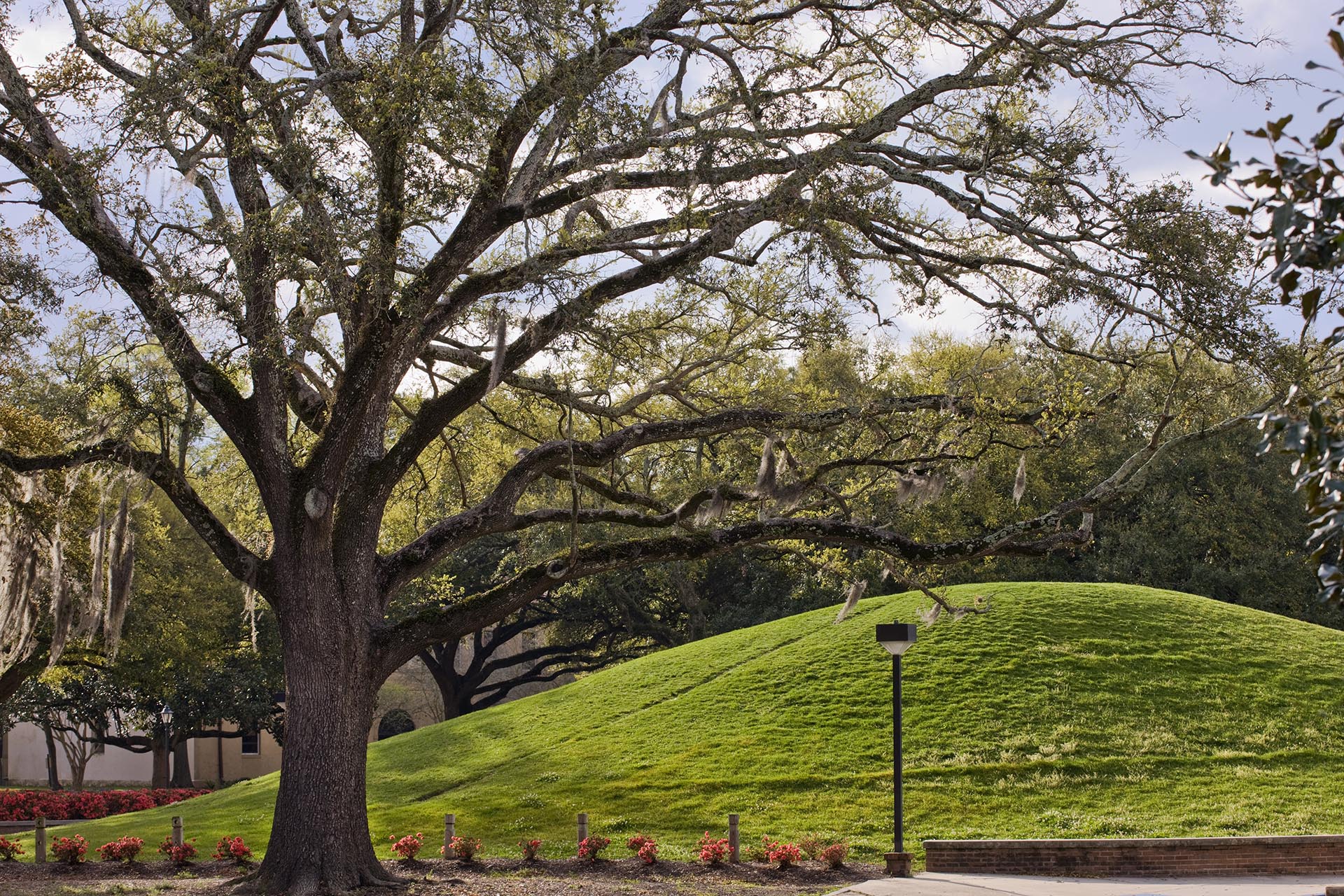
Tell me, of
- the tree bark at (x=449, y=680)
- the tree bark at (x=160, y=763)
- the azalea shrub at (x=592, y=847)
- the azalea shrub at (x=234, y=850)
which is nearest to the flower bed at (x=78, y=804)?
the tree bark at (x=160, y=763)

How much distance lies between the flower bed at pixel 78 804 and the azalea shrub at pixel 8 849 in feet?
32.9

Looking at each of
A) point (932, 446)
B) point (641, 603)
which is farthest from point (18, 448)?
point (641, 603)

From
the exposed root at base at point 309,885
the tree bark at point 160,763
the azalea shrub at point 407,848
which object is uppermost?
the exposed root at base at point 309,885

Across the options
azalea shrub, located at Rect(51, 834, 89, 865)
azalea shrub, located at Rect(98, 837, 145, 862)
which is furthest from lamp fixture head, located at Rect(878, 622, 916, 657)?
azalea shrub, located at Rect(51, 834, 89, 865)

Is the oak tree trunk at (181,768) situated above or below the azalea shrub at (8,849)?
below

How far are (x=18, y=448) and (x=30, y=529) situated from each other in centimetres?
464

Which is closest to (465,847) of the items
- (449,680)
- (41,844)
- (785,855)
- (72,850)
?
(785,855)

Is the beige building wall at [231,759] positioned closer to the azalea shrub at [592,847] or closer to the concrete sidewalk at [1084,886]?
the azalea shrub at [592,847]

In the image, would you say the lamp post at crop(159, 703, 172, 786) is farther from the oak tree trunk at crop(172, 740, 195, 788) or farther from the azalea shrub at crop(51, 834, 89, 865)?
the azalea shrub at crop(51, 834, 89, 865)

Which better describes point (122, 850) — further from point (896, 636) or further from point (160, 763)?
point (160, 763)

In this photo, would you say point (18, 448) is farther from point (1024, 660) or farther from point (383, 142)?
point (1024, 660)

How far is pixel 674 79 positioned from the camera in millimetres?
12977

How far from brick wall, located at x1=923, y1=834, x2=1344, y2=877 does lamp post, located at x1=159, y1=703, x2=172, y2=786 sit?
98.0 ft

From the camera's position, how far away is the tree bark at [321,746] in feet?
38.4
